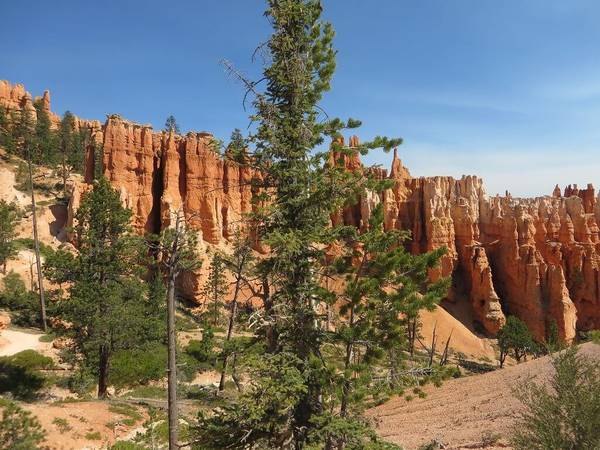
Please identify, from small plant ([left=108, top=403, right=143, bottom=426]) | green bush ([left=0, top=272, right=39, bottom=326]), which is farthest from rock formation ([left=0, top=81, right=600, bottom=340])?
small plant ([left=108, top=403, right=143, bottom=426])

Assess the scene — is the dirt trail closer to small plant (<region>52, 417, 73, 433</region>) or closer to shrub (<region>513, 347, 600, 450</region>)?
small plant (<region>52, 417, 73, 433</region>)

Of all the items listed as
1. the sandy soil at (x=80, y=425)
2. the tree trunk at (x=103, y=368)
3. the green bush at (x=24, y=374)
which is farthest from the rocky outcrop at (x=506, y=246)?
the sandy soil at (x=80, y=425)

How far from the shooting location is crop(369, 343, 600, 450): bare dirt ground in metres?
18.2

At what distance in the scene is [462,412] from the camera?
74.9 ft

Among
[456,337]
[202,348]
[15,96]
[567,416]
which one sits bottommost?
[456,337]

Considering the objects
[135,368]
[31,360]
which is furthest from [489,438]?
[31,360]

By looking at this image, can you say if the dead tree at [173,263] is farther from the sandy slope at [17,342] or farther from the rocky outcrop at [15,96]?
the rocky outcrop at [15,96]

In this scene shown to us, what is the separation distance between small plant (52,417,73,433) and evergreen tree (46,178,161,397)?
448cm

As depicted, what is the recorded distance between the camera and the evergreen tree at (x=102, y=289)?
797 inches

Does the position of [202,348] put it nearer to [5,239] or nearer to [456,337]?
[5,239]

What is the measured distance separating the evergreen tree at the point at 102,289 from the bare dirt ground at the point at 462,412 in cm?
1325

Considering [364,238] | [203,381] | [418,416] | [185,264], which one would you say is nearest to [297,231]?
[364,238]

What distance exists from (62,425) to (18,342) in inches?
669

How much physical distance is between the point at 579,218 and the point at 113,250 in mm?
61631
